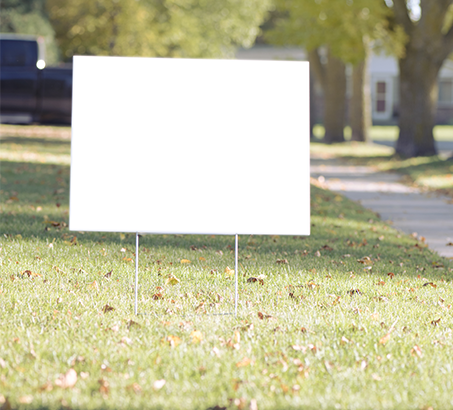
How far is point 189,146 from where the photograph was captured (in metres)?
4.84

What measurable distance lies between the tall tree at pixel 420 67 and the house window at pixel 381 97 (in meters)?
28.5

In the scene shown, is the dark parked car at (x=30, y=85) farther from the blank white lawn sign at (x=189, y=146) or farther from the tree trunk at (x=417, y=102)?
the blank white lawn sign at (x=189, y=146)

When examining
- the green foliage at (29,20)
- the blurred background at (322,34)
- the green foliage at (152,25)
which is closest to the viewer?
the blurred background at (322,34)

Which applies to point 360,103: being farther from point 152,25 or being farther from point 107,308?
point 107,308

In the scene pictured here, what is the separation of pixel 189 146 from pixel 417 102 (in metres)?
15.9

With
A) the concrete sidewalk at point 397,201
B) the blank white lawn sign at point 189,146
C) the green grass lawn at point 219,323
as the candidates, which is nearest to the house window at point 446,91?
the concrete sidewalk at point 397,201

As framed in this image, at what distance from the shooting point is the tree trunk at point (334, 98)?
28163 mm

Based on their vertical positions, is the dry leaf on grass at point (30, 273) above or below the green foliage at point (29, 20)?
below

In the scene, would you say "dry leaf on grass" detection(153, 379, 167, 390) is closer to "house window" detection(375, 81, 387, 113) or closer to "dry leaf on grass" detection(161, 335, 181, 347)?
"dry leaf on grass" detection(161, 335, 181, 347)

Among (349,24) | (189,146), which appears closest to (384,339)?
(189,146)

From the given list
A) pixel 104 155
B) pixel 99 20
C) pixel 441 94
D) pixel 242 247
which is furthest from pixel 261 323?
pixel 441 94

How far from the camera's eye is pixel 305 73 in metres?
4.84

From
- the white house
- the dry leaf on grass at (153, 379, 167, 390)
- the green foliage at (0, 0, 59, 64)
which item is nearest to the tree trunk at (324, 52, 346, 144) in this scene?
the green foliage at (0, 0, 59, 64)

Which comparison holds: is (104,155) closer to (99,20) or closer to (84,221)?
(84,221)
